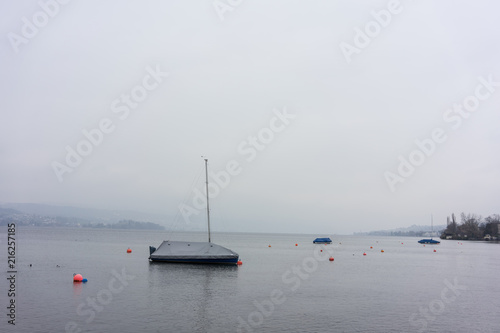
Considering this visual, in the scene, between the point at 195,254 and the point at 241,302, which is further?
the point at 195,254

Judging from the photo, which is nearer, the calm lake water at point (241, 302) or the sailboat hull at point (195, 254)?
the calm lake water at point (241, 302)

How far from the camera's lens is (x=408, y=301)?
41.2m

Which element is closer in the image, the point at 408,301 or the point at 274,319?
the point at 274,319

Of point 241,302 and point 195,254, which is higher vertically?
point 195,254

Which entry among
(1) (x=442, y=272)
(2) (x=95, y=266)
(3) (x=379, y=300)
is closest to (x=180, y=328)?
(3) (x=379, y=300)

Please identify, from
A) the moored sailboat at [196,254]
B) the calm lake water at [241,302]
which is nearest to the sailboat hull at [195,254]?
the moored sailboat at [196,254]

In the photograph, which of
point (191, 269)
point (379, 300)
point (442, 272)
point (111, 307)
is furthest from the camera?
point (442, 272)

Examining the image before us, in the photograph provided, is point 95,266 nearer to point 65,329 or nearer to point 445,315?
point 65,329

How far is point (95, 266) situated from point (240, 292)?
98.3 ft

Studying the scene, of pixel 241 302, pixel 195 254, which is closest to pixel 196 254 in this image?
pixel 195 254

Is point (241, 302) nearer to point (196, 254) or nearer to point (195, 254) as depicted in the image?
point (196, 254)

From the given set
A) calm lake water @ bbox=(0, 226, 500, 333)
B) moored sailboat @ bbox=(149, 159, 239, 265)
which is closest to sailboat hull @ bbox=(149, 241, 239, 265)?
moored sailboat @ bbox=(149, 159, 239, 265)

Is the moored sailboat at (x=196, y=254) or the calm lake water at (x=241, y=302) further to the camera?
the moored sailboat at (x=196, y=254)

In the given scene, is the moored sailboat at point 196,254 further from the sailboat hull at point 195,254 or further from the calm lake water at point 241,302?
the calm lake water at point 241,302
